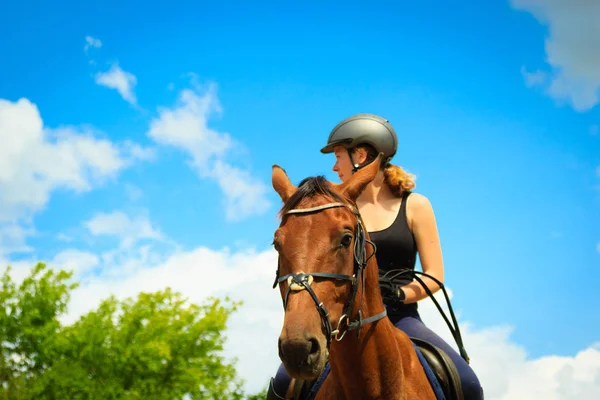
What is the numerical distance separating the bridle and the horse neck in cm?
8

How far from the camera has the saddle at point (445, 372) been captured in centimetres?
487

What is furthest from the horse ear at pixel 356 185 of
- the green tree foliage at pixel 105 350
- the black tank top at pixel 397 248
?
the green tree foliage at pixel 105 350

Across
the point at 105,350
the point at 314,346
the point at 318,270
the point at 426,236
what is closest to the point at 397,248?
the point at 426,236

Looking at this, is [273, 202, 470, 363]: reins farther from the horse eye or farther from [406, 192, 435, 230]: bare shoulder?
[406, 192, 435, 230]: bare shoulder

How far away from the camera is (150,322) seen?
35.2 meters

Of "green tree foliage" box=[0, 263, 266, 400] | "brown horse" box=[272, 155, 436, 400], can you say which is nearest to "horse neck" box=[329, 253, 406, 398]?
"brown horse" box=[272, 155, 436, 400]

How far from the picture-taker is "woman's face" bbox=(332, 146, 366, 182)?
6070 millimetres

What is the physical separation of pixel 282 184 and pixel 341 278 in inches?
42.8

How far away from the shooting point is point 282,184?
4.62 m

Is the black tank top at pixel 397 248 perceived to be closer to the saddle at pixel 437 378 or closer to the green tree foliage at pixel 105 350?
the saddle at pixel 437 378

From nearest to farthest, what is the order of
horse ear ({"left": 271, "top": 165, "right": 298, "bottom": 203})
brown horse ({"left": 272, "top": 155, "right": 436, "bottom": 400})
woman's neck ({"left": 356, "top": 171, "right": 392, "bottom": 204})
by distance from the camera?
brown horse ({"left": 272, "top": 155, "right": 436, "bottom": 400}), horse ear ({"left": 271, "top": 165, "right": 298, "bottom": 203}), woman's neck ({"left": 356, "top": 171, "right": 392, "bottom": 204})

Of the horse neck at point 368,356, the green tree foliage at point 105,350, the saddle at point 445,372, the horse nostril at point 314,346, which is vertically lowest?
the horse nostril at point 314,346

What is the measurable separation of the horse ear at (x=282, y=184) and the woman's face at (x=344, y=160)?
1.46 m

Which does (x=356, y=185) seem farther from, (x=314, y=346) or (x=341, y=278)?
(x=314, y=346)
